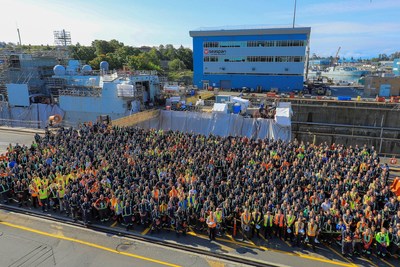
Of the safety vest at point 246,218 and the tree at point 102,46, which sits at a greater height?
the tree at point 102,46

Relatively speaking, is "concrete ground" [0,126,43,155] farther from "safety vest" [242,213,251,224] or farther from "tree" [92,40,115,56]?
"tree" [92,40,115,56]

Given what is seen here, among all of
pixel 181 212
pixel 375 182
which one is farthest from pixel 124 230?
pixel 375 182

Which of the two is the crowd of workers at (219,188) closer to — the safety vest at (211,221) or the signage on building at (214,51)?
the safety vest at (211,221)

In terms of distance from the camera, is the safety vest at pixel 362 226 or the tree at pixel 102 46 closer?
the safety vest at pixel 362 226

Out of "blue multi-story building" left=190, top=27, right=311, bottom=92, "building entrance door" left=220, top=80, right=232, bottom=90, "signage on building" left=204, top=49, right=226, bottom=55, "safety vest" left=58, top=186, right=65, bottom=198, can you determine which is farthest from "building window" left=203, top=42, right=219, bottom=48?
"safety vest" left=58, top=186, right=65, bottom=198

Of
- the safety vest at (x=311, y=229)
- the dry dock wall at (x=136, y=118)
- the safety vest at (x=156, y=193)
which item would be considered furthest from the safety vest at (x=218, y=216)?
the dry dock wall at (x=136, y=118)

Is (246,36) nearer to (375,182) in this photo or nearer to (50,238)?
(375,182)

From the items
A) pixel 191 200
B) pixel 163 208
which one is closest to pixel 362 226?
pixel 191 200
